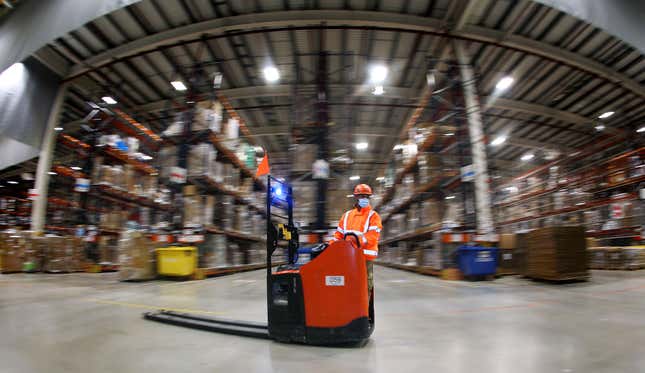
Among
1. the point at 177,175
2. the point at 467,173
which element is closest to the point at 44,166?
the point at 177,175

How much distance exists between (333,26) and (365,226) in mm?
6734

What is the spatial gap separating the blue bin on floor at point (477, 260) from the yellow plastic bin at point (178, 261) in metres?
5.55

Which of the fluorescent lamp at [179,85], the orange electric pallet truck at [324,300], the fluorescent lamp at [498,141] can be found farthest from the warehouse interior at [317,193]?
the fluorescent lamp at [498,141]

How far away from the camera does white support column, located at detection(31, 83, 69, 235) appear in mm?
8883

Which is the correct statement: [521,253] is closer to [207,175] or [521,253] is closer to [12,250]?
[207,175]

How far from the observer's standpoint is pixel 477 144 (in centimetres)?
779

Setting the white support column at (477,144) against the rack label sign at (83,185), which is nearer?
the white support column at (477,144)

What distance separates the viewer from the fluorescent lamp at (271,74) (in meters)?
Result: 9.73

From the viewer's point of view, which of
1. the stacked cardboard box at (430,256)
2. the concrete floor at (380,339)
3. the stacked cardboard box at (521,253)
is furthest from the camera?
the stacked cardboard box at (430,256)

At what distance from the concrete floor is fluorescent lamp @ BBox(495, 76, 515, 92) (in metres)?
8.09

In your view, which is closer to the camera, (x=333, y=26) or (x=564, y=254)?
(x=564, y=254)

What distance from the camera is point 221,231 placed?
7297 mm

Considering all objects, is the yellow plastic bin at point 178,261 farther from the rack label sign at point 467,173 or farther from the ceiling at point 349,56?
the rack label sign at point 467,173

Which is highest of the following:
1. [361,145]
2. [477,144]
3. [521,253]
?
[361,145]
